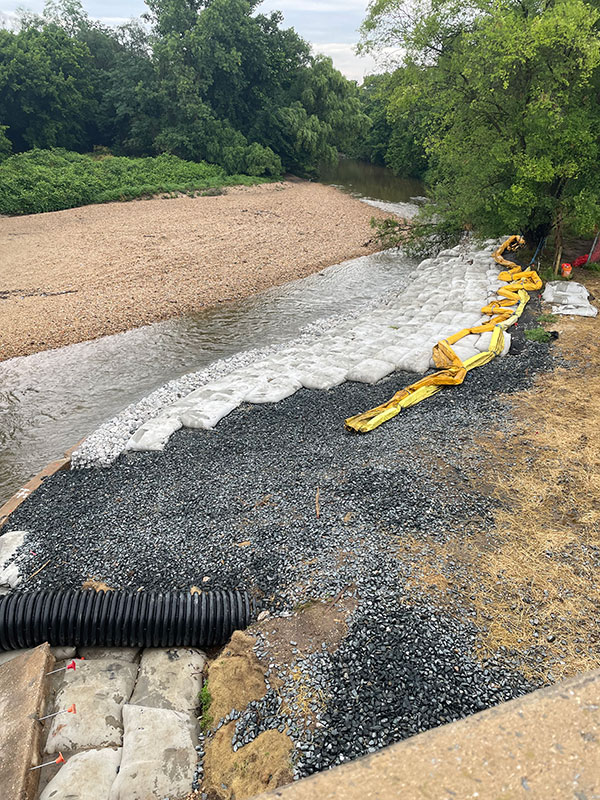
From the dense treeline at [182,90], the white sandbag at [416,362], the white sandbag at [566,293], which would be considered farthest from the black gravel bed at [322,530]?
the dense treeline at [182,90]

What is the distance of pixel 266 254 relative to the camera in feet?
63.8

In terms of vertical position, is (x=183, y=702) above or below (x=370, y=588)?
below

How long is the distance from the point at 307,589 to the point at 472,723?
2250 mm

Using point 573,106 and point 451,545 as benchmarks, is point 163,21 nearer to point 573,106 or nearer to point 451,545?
point 573,106

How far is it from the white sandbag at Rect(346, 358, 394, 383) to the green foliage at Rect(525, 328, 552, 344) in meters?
3.27

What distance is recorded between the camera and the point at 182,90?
3381 cm

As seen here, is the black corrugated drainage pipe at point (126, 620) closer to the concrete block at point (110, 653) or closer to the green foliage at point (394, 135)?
the concrete block at point (110, 653)

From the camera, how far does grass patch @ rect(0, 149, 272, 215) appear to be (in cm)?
2370

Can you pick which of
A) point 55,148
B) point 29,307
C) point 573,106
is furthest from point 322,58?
point 29,307

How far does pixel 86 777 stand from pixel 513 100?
→ 15.7 m

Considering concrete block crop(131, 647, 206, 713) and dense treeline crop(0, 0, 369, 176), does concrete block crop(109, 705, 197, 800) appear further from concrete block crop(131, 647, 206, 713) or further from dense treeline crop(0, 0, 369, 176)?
dense treeline crop(0, 0, 369, 176)

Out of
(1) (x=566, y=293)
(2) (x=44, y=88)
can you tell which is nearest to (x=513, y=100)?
(1) (x=566, y=293)

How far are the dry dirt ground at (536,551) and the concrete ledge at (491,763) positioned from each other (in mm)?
1233

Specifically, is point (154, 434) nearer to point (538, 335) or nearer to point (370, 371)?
point (370, 371)
